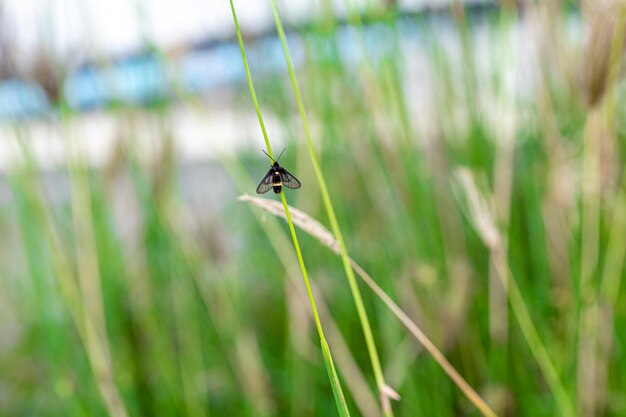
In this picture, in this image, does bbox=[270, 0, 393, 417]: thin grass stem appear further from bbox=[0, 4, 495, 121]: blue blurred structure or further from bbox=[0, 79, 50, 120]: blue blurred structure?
bbox=[0, 79, 50, 120]: blue blurred structure

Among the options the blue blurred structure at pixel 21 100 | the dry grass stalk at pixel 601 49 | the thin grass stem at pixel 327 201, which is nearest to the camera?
the thin grass stem at pixel 327 201

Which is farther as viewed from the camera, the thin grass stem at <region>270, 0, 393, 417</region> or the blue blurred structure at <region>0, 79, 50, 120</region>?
the blue blurred structure at <region>0, 79, 50, 120</region>

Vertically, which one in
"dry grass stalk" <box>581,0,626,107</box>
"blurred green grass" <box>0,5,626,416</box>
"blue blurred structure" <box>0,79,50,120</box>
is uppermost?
"blue blurred structure" <box>0,79,50,120</box>

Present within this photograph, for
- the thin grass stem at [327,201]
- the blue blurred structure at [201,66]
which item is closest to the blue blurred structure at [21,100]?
the blue blurred structure at [201,66]

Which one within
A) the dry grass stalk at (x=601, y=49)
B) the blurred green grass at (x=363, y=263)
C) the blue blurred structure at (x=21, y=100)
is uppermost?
the blue blurred structure at (x=21, y=100)

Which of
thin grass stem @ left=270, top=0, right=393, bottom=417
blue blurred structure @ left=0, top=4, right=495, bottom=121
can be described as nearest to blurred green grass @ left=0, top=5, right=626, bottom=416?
blue blurred structure @ left=0, top=4, right=495, bottom=121

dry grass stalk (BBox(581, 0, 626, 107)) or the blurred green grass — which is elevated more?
dry grass stalk (BBox(581, 0, 626, 107))

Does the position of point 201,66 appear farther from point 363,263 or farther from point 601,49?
point 601,49

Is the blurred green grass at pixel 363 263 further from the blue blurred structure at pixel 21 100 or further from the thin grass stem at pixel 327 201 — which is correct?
the thin grass stem at pixel 327 201

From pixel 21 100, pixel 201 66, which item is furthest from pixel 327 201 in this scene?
pixel 201 66
